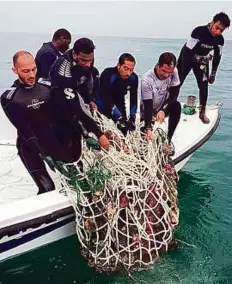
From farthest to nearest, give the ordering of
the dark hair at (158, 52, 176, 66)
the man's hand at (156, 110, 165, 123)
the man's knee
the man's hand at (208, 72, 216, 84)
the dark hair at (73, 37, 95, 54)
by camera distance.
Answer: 1. the man's hand at (208, 72, 216, 84)
2. the man's knee
3. the man's hand at (156, 110, 165, 123)
4. the dark hair at (158, 52, 176, 66)
5. the dark hair at (73, 37, 95, 54)

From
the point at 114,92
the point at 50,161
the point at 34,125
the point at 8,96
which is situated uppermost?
the point at 8,96

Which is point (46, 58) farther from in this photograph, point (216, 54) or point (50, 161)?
point (216, 54)

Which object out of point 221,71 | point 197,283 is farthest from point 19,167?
point 221,71

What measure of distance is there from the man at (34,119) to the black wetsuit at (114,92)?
0.68m

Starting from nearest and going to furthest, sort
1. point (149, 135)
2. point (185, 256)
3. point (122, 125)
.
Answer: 1. point (185, 256)
2. point (149, 135)
3. point (122, 125)

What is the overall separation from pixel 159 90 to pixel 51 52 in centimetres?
116

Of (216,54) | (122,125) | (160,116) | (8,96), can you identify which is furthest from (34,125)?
(216,54)

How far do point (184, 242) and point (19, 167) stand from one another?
1.99 m

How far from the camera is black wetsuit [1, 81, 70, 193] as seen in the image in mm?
3303

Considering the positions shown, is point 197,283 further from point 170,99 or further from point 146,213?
point 170,99

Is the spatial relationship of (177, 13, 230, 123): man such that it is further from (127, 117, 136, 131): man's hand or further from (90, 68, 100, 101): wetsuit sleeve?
(90, 68, 100, 101): wetsuit sleeve

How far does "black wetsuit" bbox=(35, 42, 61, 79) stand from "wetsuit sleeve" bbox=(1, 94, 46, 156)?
3.76 feet

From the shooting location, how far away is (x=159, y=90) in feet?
14.2

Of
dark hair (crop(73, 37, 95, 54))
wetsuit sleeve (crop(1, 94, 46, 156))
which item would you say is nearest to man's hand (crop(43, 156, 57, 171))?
wetsuit sleeve (crop(1, 94, 46, 156))
